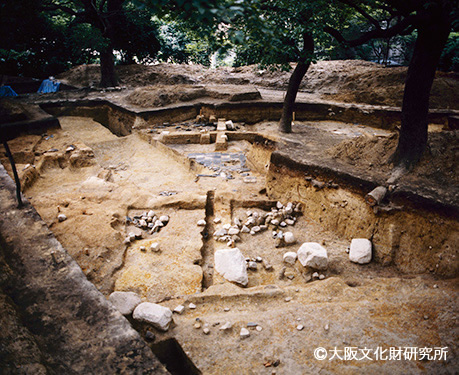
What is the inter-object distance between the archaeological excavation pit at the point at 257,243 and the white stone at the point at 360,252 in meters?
0.07

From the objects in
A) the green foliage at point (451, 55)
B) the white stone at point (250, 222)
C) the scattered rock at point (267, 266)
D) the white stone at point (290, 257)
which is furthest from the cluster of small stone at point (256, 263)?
the green foliage at point (451, 55)

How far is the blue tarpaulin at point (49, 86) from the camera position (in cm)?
1185

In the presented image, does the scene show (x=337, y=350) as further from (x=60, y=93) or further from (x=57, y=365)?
(x=60, y=93)

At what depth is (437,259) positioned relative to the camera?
3.09m

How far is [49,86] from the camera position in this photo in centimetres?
1201

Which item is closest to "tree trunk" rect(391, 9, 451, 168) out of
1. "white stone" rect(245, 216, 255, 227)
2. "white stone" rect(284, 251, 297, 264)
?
"white stone" rect(284, 251, 297, 264)

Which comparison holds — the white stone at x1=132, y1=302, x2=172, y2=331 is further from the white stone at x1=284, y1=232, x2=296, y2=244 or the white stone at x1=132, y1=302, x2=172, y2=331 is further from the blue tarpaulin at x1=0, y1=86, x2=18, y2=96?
the blue tarpaulin at x1=0, y1=86, x2=18, y2=96

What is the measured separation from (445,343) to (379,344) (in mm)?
425

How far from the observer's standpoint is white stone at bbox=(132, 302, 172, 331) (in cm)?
215

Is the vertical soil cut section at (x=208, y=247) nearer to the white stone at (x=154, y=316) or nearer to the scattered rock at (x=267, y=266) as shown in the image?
the scattered rock at (x=267, y=266)

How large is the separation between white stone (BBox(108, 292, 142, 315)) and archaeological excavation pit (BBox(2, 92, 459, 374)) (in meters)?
0.01

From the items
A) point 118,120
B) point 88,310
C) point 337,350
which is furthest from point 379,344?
point 118,120

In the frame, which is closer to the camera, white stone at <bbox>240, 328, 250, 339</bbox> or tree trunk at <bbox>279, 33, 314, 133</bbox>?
white stone at <bbox>240, 328, 250, 339</bbox>

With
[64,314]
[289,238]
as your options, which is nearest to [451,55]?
[289,238]
